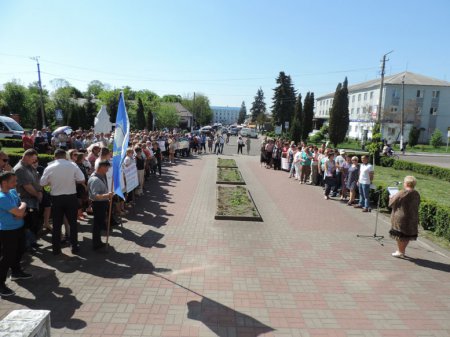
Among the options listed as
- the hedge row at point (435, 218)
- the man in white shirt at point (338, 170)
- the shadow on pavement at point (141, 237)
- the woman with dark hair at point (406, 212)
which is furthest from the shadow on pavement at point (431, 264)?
the man in white shirt at point (338, 170)

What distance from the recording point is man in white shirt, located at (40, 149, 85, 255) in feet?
21.1

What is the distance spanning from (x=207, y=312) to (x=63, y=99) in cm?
5568

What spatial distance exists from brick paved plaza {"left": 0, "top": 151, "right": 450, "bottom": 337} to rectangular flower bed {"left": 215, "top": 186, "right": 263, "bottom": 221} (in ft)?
1.05

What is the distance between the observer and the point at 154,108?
5166 centimetres

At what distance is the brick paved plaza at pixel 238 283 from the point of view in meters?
4.71

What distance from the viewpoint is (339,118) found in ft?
144

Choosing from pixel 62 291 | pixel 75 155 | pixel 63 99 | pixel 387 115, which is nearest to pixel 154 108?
pixel 63 99

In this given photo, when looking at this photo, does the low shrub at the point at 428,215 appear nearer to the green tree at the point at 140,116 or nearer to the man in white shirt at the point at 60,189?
the man in white shirt at the point at 60,189

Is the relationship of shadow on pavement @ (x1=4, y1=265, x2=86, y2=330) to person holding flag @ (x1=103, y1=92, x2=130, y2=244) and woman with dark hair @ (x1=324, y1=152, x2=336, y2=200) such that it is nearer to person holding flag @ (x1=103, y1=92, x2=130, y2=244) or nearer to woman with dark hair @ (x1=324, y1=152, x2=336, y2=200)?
person holding flag @ (x1=103, y1=92, x2=130, y2=244)

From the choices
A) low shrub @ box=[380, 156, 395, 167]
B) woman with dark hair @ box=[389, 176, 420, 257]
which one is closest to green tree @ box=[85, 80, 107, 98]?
low shrub @ box=[380, 156, 395, 167]

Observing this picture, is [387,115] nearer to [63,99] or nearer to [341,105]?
[341,105]

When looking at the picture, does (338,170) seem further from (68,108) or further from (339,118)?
(68,108)

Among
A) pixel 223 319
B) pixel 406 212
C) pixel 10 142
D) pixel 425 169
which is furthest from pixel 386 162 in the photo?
pixel 10 142

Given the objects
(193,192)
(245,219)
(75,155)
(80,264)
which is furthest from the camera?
(193,192)
